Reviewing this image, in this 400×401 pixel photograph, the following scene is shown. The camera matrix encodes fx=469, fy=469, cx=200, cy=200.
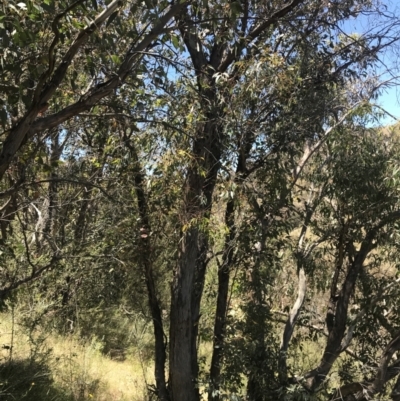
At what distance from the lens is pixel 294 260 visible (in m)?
4.93

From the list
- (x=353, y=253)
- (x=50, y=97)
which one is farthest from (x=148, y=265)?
(x=50, y=97)

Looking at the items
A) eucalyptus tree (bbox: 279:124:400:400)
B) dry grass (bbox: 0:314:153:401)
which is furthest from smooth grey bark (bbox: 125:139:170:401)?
eucalyptus tree (bbox: 279:124:400:400)

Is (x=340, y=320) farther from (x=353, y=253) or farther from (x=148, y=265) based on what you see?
(x=148, y=265)

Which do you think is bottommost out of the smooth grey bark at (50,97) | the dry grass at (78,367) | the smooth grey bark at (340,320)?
the dry grass at (78,367)

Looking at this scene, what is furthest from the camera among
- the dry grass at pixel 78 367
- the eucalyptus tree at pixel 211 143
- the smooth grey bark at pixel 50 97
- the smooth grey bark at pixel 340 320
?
the dry grass at pixel 78 367

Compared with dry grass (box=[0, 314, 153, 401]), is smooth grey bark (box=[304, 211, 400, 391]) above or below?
above

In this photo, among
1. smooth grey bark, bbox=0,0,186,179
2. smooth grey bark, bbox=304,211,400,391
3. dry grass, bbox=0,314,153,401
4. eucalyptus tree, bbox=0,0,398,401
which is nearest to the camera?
smooth grey bark, bbox=0,0,186,179

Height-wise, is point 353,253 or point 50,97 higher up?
point 50,97

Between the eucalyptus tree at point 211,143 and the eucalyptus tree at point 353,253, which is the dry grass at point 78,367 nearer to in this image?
the eucalyptus tree at point 211,143

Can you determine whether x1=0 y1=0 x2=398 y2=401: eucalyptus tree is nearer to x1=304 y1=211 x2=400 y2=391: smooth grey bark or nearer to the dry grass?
x1=304 y1=211 x2=400 y2=391: smooth grey bark

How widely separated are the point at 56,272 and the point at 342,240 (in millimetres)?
3467

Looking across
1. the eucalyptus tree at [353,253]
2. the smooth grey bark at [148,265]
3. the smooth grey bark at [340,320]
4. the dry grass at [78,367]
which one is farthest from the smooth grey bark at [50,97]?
the dry grass at [78,367]

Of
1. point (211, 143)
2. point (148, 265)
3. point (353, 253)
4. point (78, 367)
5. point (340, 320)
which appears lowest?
point (78, 367)

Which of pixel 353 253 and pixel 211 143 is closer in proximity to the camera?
pixel 211 143
